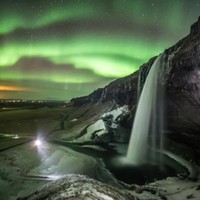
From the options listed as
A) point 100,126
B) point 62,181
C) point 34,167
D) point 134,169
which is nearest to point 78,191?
point 62,181

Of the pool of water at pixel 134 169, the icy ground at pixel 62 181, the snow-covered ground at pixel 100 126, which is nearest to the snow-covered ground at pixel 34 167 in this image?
the icy ground at pixel 62 181

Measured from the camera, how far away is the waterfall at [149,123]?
66.8ft

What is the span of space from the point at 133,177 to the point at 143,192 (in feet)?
12.0

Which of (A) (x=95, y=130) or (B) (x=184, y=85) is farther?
(A) (x=95, y=130)

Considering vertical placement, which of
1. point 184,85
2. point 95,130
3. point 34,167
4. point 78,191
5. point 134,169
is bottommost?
point 134,169

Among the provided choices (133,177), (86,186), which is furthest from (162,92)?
(86,186)

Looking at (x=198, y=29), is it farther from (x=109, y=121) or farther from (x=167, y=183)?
(x=109, y=121)

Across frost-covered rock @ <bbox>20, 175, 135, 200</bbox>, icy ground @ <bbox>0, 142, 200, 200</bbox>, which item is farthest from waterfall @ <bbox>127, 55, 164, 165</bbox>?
frost-covered rock @ <bbox>20, 175, 135, 200</bbox>

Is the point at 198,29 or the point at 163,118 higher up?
the point at 198,29

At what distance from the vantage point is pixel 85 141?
25484 millimetres

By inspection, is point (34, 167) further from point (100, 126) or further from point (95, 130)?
point (100, 126)

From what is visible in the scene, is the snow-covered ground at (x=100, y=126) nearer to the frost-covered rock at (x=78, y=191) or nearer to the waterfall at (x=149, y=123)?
the waterfall at (x=149, y=123)

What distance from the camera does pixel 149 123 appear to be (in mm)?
23062

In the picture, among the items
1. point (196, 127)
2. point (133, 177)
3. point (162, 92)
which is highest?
point (162, 92)
